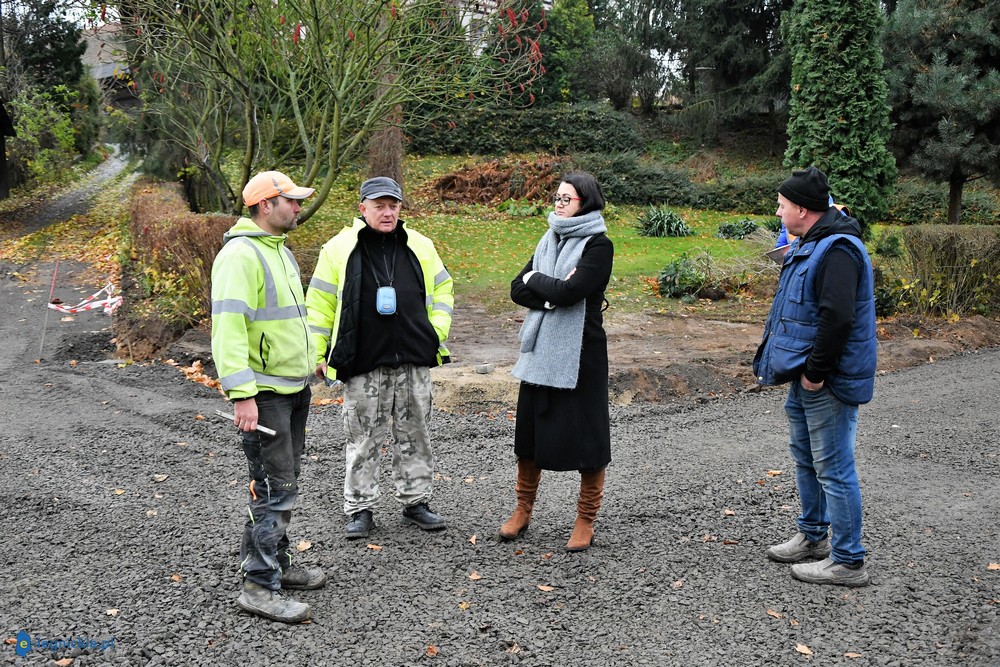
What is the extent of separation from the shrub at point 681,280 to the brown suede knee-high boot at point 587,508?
8.97 metres

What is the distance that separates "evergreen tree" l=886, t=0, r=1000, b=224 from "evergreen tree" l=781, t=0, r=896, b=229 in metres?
0.59

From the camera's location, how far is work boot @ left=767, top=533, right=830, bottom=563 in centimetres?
444

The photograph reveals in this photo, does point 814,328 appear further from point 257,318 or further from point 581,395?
point 257,318

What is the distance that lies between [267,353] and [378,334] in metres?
0.93

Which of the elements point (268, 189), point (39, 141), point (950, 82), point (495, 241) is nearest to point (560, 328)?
point (268, 189)

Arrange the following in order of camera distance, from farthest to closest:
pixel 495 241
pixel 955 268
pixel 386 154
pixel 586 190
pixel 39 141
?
1. pixel 39 141
2. pixel 495 241
3. pixel 386 154
4. pixel 955 268
5. pixel 586 190

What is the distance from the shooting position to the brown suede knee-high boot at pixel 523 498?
185 inches

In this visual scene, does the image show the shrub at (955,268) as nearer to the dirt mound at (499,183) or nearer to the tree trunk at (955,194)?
the tree trunk at (955,194)

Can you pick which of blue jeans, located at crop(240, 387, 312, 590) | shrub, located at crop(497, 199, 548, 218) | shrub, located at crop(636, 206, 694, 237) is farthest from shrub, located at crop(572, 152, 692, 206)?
blue jeans, located at crop(240, 387, 312, 590)

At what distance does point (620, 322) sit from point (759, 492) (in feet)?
19.9

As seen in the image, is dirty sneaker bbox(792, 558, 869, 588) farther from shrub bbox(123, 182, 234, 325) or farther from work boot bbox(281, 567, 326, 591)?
shrub bbox(123, 182, 234, 325)

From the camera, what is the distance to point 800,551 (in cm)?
444

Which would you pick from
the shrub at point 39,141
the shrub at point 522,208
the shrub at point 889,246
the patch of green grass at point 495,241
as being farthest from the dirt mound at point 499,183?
the shrub at point 39,141

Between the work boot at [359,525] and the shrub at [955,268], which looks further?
the shrub at [955,268]
